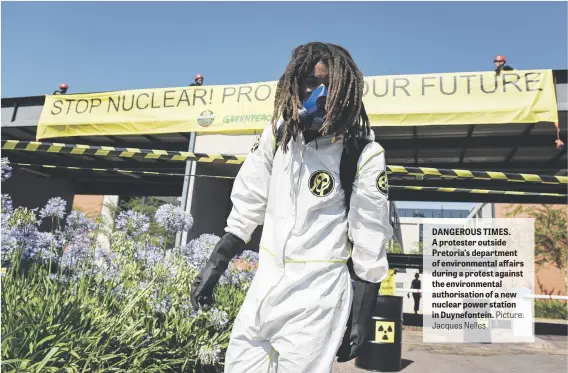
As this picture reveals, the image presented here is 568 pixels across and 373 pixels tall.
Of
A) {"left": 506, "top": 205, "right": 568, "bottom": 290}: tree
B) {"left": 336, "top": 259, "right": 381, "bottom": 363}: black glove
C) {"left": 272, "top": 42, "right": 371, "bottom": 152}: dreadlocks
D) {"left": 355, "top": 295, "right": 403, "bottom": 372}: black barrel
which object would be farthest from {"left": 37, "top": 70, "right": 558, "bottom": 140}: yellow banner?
{"left": 506, "top": 205, "right": 568, "bottom": 290}: tree

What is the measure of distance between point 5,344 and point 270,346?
5.09 ft

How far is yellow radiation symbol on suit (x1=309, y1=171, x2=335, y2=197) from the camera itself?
1.66m

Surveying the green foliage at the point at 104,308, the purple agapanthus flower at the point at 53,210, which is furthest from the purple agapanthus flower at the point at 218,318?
the purple agapanthus flower at the point at 53,210

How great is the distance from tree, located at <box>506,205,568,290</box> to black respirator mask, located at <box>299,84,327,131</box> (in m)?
21.6

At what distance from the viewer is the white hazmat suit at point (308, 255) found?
1.55 metres

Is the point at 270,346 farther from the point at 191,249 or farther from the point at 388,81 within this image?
the point at 388,81

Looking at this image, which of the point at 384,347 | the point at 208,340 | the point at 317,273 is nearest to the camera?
the point at 317,273

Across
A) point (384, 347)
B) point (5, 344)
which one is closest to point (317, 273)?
point (5, 344)

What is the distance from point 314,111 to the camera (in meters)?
1.70

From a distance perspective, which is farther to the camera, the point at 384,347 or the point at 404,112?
the point at 404,112

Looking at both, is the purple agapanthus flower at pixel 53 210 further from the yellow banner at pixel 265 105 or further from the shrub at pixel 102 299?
the yellow banner at pixel 265 105

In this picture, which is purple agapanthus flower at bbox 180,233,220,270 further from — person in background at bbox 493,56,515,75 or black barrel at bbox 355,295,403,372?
person in background at bbox 493,56,515,75

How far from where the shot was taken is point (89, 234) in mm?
3570

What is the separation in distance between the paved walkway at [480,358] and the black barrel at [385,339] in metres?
0.21
